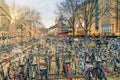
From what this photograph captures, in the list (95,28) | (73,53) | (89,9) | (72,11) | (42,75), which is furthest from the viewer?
(95,28)

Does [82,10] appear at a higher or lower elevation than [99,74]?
higher

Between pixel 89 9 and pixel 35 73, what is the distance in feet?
88.2

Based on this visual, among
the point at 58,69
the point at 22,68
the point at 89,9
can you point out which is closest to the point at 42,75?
the point at 22,68

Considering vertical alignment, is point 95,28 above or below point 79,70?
above

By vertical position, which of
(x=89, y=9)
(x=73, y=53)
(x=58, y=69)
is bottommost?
(x=58, y=69)

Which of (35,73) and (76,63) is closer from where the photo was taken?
(35,73)

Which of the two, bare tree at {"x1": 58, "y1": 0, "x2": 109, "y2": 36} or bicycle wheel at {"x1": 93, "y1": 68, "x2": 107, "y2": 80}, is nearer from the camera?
bicycle wheel at {"x1": 93, "y1": 68, "x2": 107, "y2": 80}

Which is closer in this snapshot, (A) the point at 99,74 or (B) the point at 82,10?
(A) the point at 99,74

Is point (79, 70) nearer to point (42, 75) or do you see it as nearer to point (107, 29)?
point (42, 75)

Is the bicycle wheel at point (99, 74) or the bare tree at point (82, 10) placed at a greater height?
the bare tree at point (82, 10)

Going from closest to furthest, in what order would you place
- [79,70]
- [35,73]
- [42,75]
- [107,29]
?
[42,75], [35,73], [79,70], [107,29]

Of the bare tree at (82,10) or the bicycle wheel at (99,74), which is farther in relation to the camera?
the bare tree at (82,10)

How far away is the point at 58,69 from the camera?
36.8 ft

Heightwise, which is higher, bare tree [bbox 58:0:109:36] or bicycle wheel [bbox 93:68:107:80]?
bare tree [bbox 58:0:109:36]
